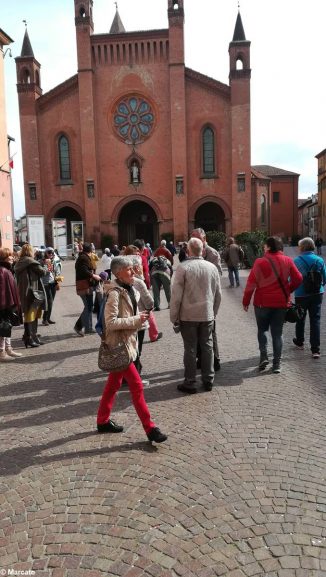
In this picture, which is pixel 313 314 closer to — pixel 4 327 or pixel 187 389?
pixel 187 389

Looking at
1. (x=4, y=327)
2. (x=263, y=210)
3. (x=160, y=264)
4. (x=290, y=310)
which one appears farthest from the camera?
(x=263, y=210)

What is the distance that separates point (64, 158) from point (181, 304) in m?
33.3

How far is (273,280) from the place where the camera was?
661 centimetres

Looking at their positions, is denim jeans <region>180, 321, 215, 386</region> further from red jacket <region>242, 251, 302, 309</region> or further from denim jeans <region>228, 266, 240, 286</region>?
denim jeans <region>228, 266, 240, 286</region>

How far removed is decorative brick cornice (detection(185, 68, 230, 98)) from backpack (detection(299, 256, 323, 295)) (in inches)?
1227

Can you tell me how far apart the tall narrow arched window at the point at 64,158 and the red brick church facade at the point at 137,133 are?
0.08 m

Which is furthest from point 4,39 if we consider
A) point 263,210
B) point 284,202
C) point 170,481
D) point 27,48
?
point 284,202

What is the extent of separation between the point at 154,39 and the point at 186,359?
3462 centimetres

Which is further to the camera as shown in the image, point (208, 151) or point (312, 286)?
point (208, 151)

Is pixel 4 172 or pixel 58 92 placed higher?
pixel 58 92

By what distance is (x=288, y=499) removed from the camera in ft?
11.6

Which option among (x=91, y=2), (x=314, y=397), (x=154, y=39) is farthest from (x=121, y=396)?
(x=91, y=2)

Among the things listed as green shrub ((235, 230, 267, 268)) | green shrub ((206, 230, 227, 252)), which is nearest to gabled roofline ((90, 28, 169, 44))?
green shrub ((206, 230, 227, 252))

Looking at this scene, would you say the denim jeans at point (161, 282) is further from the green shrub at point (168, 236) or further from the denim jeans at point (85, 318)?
the green shrub at point (168, 236)
